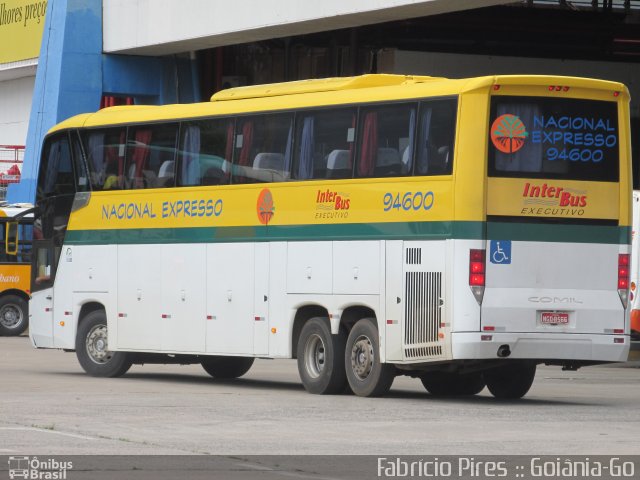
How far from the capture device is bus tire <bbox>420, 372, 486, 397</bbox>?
19875 mm

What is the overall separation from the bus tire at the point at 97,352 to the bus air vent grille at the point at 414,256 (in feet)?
19.7

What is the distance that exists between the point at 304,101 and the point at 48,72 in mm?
22797

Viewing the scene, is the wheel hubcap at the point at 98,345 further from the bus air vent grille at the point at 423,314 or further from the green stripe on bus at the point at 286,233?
the bus air vent grille at the point at 423,314

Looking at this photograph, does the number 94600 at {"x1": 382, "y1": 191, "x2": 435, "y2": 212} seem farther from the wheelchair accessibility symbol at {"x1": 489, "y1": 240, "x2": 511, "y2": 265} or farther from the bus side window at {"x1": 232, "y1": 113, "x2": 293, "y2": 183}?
the bus side window at {"x1": 232, "y1": 113, "x2": 293, "y2": 183}

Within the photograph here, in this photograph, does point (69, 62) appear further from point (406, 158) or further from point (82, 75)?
point (406, 158)

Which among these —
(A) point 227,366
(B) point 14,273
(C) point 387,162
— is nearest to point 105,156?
(A) point 227,366

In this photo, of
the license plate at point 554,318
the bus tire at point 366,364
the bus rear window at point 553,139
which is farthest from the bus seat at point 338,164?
the license plate at point 554,318

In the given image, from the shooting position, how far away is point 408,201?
1814cm

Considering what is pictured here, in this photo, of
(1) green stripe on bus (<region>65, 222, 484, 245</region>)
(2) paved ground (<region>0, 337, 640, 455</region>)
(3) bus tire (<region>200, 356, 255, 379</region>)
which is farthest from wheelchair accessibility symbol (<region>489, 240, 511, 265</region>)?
(3) bus tire (<region>200, 356, 255, 379</region>)

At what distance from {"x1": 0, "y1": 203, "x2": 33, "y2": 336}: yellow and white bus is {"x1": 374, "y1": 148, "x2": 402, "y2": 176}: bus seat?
66.1 feet

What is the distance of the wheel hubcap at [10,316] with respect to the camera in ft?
124

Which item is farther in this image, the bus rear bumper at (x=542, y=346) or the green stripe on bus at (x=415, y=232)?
the green stripe on bus at (x=415, y=232)

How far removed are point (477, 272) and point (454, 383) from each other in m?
2.77
